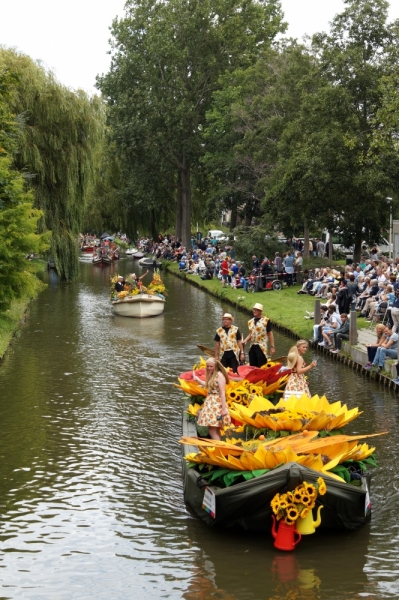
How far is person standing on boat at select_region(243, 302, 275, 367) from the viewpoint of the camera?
17031mm

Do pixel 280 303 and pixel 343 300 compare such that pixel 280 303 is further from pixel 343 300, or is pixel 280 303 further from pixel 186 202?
pixel 186 202

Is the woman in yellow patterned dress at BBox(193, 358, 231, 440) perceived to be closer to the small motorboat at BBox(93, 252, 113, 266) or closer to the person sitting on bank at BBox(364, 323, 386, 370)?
the person sitting on bank at BBox(364, 323, 386, 370)

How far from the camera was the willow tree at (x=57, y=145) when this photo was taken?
39594mm

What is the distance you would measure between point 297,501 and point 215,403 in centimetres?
279

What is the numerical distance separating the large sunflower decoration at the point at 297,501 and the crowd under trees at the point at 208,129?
606 inches

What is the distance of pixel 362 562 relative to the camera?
33.5 feet

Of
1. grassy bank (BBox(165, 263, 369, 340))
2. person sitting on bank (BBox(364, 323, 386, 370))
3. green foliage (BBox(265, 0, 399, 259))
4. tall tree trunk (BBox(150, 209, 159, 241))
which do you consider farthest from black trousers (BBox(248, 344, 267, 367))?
tall tree trunk (BBox(150, 209, 159, 241))

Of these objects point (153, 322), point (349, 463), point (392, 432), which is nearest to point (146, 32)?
point (153, 322)

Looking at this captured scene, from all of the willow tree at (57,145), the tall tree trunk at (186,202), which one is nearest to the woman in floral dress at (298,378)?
the willow tree at (57,145)

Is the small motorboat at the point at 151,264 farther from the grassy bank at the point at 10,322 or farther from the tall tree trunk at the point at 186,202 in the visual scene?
the grassy bank at the point at 10,322

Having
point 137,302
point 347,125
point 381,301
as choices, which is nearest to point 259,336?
point 381,301

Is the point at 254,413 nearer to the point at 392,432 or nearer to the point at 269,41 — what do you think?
the point at 392,432

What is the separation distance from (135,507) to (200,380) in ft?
10.8

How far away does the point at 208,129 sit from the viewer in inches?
2229
